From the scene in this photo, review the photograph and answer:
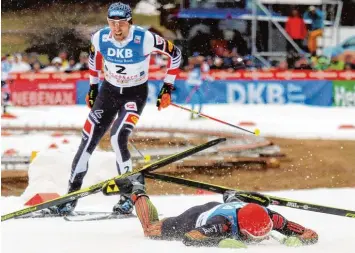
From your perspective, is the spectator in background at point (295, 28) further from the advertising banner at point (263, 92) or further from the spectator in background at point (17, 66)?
the spectator in background at point (17, 66)

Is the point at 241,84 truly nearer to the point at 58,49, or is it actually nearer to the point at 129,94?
the point at 58,49

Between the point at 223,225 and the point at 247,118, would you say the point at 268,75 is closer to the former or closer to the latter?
the point at 247,118

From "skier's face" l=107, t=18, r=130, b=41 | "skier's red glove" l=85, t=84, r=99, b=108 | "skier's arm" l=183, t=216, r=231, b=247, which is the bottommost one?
"skier's arm" l=183, t=216, r=231, b=247

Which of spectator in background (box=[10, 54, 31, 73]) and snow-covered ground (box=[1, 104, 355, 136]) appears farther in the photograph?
snow-covered ground (box=[1, 104, 355, 136])

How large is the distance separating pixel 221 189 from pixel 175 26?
3.10 metres

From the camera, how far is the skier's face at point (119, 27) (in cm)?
713

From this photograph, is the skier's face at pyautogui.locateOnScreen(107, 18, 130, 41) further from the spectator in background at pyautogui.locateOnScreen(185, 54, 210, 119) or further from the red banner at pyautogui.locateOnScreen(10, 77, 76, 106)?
the spectator in background at pyautogui.locateOnScreen(185, 54, 210, 119)

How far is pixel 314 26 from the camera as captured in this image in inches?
606

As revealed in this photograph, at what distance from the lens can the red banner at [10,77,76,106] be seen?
13.9 meters

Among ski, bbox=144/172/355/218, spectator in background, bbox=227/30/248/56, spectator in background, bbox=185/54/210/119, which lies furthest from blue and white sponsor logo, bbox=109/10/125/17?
spectator in background, bbox=185/54/210/119

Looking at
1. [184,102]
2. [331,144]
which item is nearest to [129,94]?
[331,144]

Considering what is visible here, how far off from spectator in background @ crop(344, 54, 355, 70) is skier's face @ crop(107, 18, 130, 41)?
40.6ft

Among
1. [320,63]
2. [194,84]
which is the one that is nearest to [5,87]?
[194,84]

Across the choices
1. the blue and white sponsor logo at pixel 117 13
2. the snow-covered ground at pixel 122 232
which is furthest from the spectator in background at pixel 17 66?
the blue and white sponsor logo at pixel 117 13
